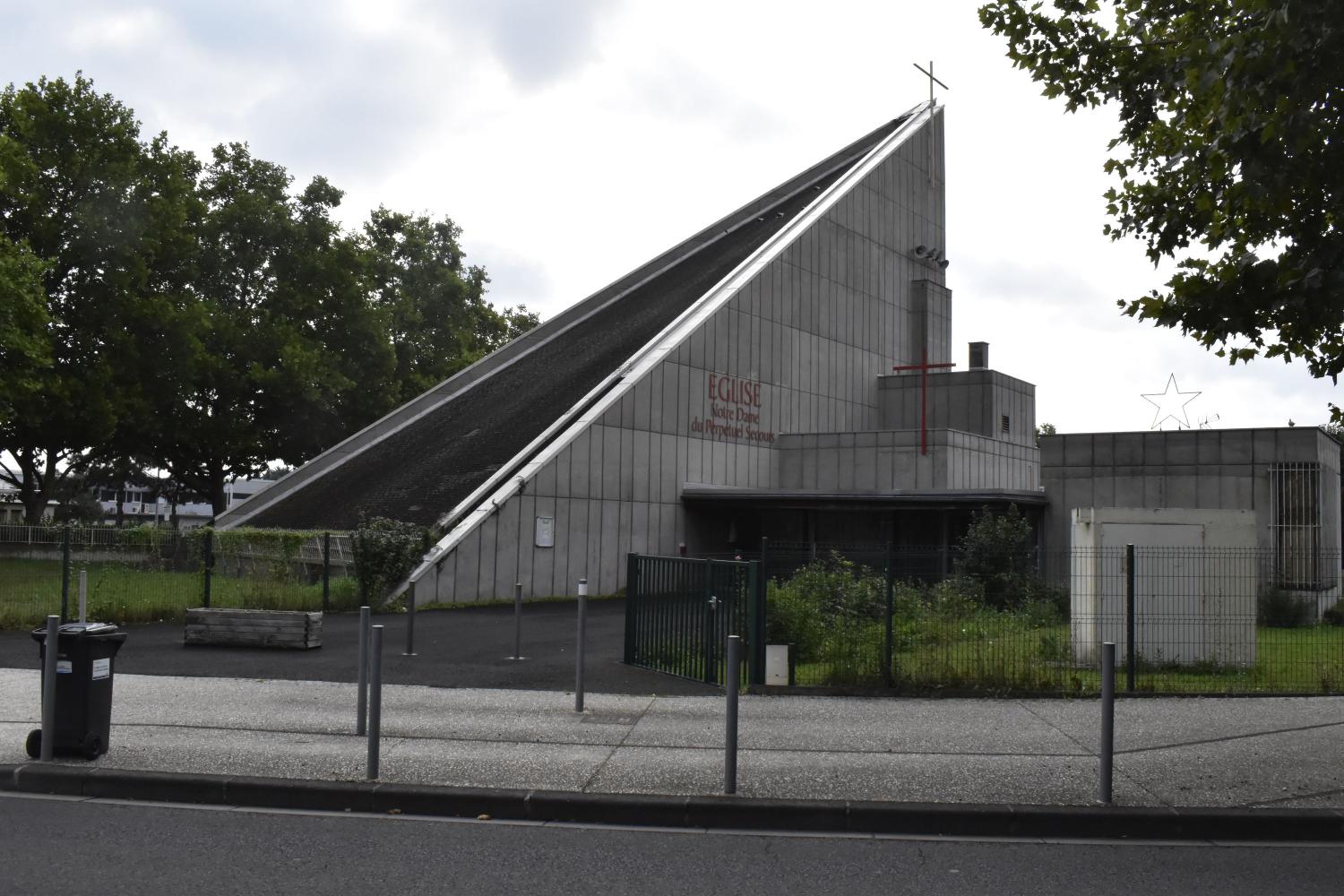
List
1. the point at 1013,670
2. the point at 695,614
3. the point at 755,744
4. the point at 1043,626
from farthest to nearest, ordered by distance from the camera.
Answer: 1. the point at 1043,626
2. the point at 695,614
3. the point at 1013,670
4. the point at 755,744

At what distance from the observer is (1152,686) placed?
12797mm

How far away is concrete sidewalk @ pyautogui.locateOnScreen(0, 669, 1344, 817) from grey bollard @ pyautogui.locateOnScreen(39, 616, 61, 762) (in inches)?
8.0

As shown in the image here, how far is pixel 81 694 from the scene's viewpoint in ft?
29.0

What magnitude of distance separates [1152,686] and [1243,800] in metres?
5.04

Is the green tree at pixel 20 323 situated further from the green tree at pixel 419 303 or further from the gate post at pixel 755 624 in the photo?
the gate post at pixel 755 624

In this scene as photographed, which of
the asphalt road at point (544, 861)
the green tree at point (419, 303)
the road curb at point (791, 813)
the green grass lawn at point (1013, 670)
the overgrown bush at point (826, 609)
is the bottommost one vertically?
the asphalt road at point (544, 861)

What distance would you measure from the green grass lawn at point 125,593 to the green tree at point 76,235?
1764 centimetres

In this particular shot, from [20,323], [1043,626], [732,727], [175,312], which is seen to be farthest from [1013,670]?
[175,312]

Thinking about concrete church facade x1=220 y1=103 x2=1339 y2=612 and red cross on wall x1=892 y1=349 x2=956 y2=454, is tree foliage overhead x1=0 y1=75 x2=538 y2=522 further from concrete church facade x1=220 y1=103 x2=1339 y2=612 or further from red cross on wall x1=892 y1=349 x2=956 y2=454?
red cross on wall x1=892 y1=349 x2=956 y2=454

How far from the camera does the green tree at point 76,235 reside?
117 feet

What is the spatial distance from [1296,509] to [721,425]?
15864mm

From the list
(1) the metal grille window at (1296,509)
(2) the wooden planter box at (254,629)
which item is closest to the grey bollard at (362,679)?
(2) the wooden planter box at (254,629)

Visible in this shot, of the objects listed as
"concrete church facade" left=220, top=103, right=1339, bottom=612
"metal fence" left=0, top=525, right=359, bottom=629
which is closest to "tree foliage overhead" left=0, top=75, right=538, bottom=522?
"concrete church facade" left=220, top=103, right=1339, bottom=612

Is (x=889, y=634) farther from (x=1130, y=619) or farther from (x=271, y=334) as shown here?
(x=271, y=334)
